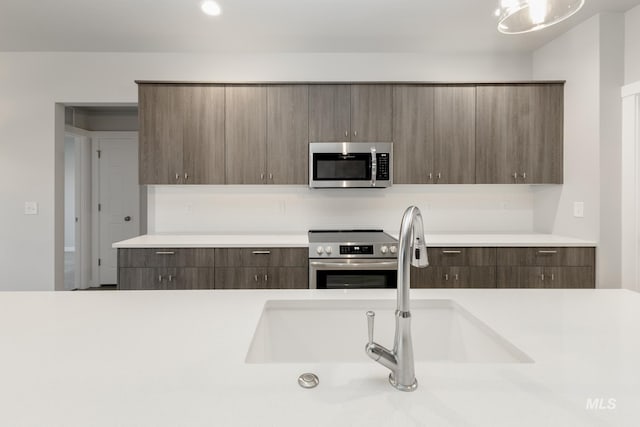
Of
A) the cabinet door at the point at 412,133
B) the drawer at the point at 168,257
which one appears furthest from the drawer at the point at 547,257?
the drawer at the point at 168,257

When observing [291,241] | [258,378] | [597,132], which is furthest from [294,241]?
[597,132]

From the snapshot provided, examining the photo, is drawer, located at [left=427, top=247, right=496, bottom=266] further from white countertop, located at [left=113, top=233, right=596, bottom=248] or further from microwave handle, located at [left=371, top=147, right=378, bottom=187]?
microwave handle, located at [left=371, top=147, right=378, bottom=187]

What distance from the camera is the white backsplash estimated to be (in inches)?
144

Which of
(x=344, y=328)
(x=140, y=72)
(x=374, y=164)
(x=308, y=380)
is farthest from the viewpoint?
(x=140, y=72)

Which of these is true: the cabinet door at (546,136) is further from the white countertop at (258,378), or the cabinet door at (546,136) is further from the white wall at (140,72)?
the white countertop at (258,378)

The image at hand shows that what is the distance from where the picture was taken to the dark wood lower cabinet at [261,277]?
3.01 metres

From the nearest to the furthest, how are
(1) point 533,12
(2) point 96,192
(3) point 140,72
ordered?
(1) point 533,12 → (3) point 140,72 → (2) point 96,192

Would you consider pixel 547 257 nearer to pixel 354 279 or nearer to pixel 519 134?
pixel 519 134

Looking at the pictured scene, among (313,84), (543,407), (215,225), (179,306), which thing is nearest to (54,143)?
(215,225)

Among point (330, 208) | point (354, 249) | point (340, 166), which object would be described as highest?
point (340, 166)

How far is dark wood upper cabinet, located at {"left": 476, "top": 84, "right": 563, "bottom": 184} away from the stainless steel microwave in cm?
85

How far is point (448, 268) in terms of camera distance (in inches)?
119

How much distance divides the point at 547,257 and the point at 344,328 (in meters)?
2.37

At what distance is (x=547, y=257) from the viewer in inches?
118
